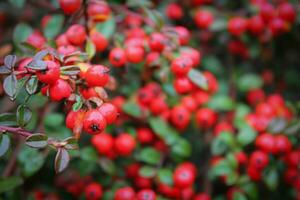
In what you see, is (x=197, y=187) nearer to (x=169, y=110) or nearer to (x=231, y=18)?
(x=169, y=110)

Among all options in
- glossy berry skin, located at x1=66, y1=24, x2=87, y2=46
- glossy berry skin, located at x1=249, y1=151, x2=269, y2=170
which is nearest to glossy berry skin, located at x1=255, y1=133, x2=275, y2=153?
glossy berry skin, located at x1=249, y1=151, x2=269, y2=170

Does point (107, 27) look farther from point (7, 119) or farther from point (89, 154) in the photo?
point (7, 119)

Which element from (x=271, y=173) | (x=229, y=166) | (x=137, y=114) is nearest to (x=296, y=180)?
(x=271, y=173)

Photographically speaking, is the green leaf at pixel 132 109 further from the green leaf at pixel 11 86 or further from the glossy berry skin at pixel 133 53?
the green leaf at pixel 11 86

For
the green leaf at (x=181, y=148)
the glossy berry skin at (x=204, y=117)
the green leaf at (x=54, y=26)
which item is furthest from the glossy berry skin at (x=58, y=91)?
the glossy berry skin at (x=204, y=117)

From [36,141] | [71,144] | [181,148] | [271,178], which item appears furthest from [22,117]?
[271,178]
